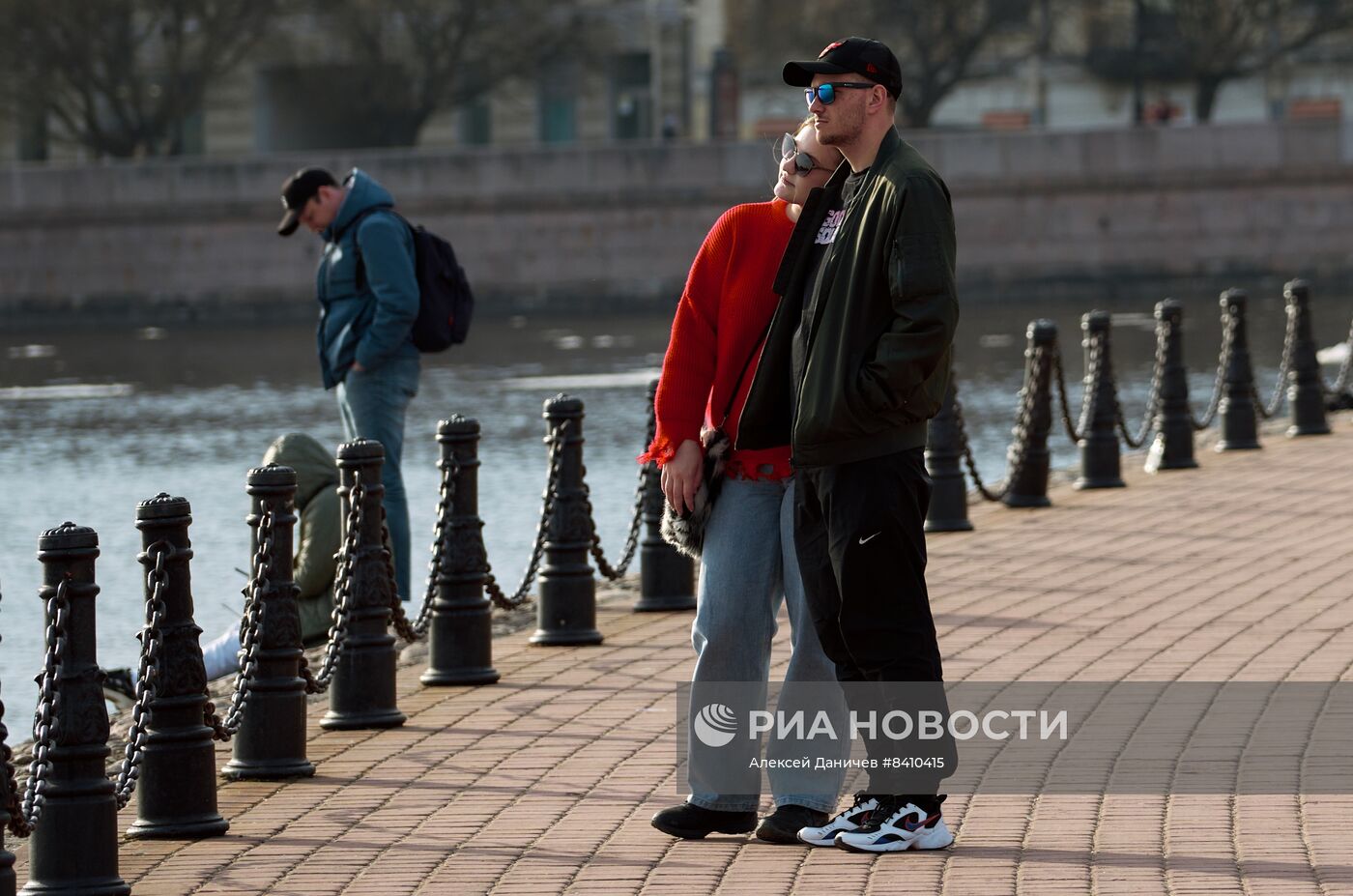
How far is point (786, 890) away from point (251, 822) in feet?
5.25

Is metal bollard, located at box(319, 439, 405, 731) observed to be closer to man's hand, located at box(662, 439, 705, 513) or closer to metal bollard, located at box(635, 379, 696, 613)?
man's hand, located at box(662, 439, 705, 513)

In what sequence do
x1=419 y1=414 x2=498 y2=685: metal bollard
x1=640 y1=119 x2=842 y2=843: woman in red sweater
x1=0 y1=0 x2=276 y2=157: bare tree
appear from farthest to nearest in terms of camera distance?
x1=0 y1=0 x2=276 y2=157: bare tree < x1=419 y1=414 x2=498 y2=685: metal bollard < x1=640 y1=119 x2=842 y2=843: woman in red sweater

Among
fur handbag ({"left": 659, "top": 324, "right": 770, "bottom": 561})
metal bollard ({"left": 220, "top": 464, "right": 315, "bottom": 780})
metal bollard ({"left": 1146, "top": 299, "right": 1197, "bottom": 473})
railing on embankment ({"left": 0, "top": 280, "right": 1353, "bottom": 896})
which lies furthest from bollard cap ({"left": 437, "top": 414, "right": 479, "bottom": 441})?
metal bollard ({"left": 1146, "top": 299, "right": 1197, "bottom": 473})

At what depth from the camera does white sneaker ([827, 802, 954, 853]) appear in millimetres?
5188

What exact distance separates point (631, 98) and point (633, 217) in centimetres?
1928

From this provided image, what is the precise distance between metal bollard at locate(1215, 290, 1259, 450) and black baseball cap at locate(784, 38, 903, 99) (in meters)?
9.77

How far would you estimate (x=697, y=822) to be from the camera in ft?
17.7

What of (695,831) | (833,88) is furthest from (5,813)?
(833,88)

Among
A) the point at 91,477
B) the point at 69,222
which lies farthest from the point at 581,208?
the point at 91,477

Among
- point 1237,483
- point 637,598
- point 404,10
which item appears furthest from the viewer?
point 404,10

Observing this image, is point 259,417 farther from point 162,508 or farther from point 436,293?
point 162,508

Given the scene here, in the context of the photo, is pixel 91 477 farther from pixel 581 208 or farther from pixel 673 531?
pixel 581 208

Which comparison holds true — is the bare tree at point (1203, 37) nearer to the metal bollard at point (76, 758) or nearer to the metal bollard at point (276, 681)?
the metal bollard at point (276, 681)

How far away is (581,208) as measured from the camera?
143 ft
